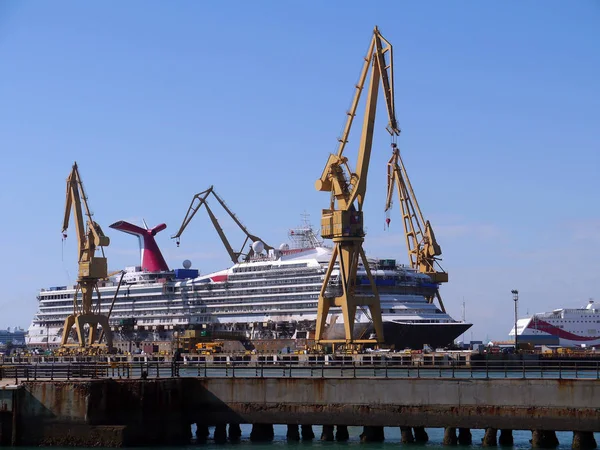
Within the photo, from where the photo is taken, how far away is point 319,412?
43.5m

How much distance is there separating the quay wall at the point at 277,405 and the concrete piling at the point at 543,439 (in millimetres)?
953

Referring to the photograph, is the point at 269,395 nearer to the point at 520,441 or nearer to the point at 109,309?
the point at 520,441

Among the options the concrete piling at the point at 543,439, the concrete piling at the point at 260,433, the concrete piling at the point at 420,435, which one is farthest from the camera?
the concrete piling at the point at 260,433

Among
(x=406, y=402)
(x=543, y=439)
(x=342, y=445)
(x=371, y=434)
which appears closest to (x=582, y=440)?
(x=543, y=439)

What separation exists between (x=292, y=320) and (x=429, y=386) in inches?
3100

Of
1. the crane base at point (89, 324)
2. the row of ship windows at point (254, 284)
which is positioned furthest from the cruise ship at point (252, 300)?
the crane base at point (89, 324)

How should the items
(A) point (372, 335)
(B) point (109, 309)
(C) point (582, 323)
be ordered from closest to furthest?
(A) point (372, 335) → (B) point (109, 309) → (C) point (582, 323)

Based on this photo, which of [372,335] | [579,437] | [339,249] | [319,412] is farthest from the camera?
[372,335]

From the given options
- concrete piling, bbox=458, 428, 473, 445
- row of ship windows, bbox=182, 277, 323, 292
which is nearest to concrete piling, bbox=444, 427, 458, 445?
concrete piling, bbox=458, 428, 473, 445

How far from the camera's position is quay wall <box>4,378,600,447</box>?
133 ft

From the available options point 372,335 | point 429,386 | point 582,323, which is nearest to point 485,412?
point 429,386

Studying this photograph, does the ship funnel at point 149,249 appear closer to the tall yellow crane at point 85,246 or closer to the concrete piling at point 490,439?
the tall yellow crane at point 85,246

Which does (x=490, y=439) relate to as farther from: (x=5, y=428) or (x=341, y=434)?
(x=5, y=428)

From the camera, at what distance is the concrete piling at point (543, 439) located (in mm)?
41281
